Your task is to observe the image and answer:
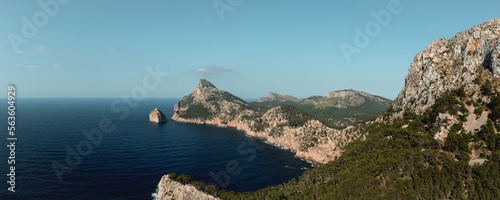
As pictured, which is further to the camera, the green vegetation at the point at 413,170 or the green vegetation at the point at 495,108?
the green vegetation at the point at 495,108

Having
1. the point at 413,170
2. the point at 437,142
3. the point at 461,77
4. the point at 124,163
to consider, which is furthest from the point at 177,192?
the point at 461,77

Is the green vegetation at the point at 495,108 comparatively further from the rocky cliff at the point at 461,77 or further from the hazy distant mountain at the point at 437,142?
the rocky cliff at the point at 461,77

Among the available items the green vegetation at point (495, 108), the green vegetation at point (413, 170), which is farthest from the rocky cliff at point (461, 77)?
the green vegetation at point (413, 170)

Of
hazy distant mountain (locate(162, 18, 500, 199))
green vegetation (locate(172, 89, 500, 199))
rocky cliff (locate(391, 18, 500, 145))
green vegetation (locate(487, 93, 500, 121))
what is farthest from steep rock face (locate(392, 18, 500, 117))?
green vegetation (locate(172, 89, 500, 199))

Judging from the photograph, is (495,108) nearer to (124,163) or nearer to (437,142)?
(437,142)

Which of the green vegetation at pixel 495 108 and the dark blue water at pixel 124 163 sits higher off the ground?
the green vegetation at pixel 495 108

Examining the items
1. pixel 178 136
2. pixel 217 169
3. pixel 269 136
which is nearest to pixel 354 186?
pixel 217 169
